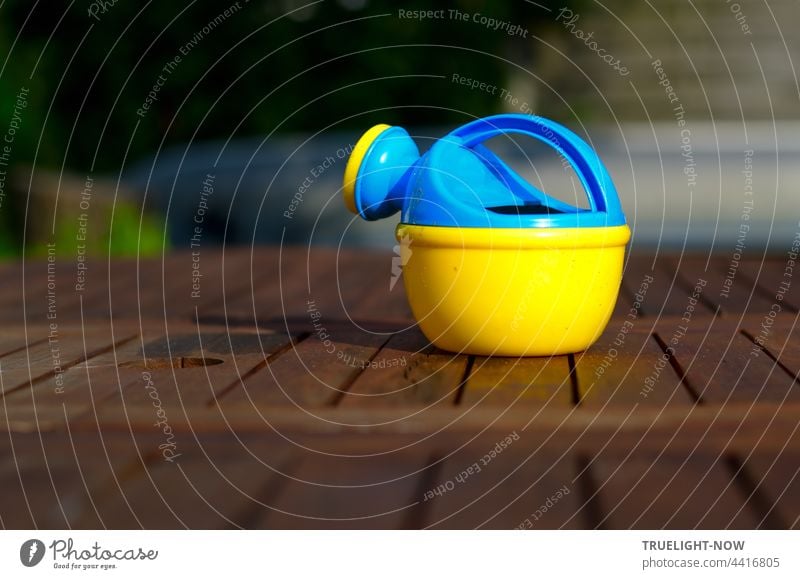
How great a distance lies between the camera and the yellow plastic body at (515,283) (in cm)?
142

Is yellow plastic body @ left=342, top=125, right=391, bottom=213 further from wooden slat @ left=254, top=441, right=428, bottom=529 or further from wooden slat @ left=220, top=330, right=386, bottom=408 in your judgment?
wooden slat @ left=254, top=441, right=428, bottom=529

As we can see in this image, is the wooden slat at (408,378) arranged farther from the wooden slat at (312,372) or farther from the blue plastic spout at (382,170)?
the blue plastic spout at (382,170)

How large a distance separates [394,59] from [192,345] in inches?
179

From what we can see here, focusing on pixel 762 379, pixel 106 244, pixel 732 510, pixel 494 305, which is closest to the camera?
pixel 732 510

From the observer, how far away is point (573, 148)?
1.46 meters

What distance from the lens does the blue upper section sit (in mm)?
1434

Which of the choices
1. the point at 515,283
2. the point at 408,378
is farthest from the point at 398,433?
the point at 515,283

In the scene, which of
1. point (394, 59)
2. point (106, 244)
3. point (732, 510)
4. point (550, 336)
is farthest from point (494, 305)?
point (394, 59)

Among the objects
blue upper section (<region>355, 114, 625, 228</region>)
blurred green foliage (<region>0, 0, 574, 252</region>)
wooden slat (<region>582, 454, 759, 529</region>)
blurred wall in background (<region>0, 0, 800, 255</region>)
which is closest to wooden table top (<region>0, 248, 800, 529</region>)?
wooden slat (<region>582, 454, 759, 529</region>)

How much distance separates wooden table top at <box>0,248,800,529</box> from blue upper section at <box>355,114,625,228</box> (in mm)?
204

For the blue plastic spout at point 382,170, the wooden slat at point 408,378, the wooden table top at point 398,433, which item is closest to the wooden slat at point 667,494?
the wooden table top at point 398,433

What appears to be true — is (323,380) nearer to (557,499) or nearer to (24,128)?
(557,499)

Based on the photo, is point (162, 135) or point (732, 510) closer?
point (732, 510)

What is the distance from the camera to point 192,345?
5.51 feet
